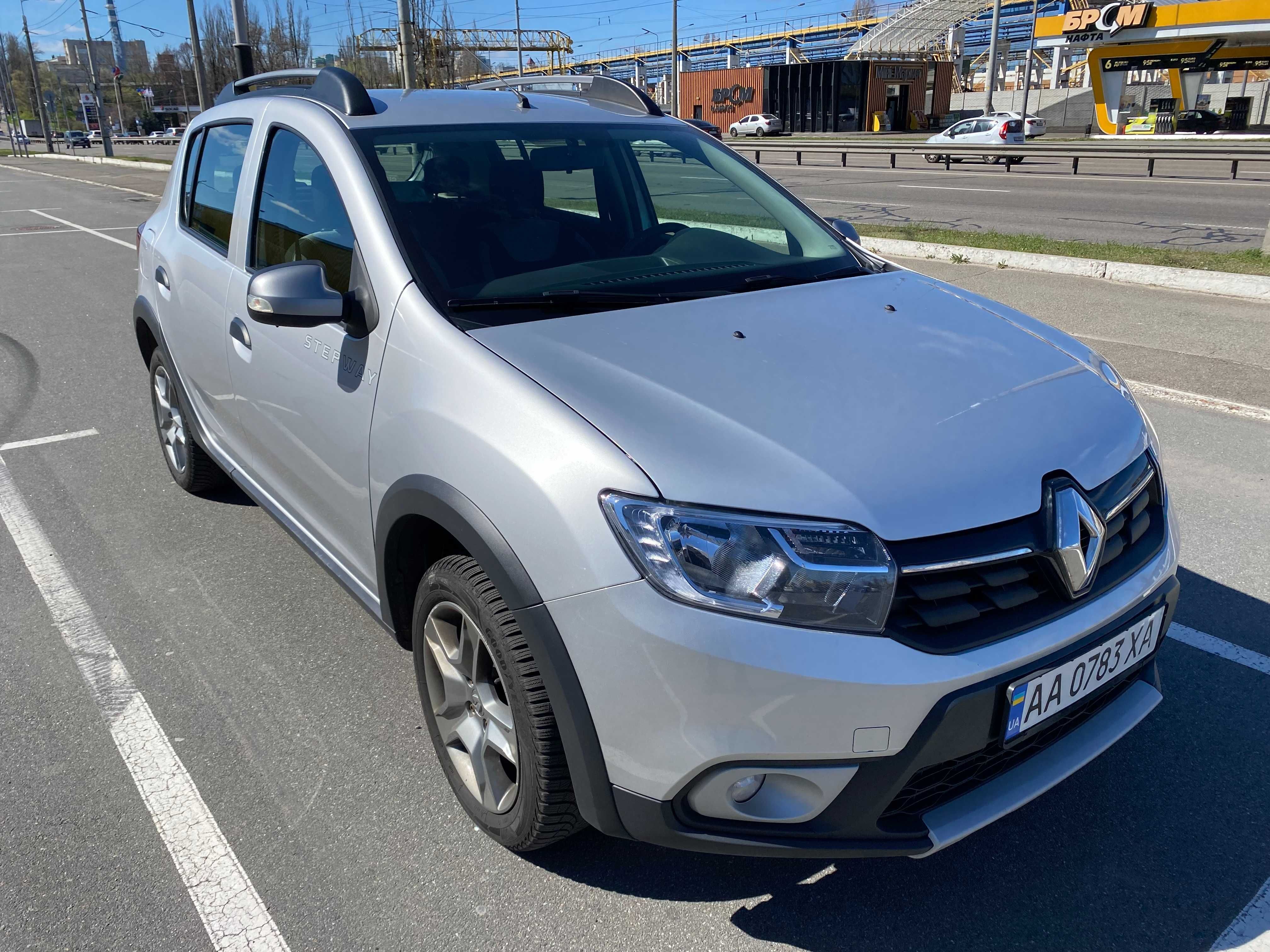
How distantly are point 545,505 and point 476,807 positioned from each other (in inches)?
37.5

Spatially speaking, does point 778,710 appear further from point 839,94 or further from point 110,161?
point 839,94

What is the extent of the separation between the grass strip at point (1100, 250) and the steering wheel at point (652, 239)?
730 centimetres

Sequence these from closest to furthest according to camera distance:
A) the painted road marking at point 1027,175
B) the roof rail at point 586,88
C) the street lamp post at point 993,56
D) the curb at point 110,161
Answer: the roof rail at point 586,88 → the painted road marking at point 1027,175 → the curb at point 110,161 → the street lamp post at point 993,56

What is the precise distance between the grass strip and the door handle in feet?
27.6

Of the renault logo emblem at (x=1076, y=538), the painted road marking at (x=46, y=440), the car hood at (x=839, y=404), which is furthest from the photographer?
the painted road marking at (x=46, y=440)

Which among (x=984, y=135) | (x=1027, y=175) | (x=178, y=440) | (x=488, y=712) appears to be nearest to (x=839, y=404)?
(x=488, y=712)

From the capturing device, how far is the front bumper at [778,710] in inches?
71.3

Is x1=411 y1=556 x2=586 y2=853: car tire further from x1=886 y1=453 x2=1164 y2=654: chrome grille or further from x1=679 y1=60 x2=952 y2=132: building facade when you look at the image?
x1=679 y1=60 x2=952 y2=132: building facade

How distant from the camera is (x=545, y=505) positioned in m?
1.97

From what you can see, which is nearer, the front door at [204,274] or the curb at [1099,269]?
the front door at [204,274]

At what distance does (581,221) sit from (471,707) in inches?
63.4

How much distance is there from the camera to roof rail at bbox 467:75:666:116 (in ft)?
13.1

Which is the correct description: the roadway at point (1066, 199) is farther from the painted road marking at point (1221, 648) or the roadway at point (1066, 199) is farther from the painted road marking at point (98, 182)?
the painted road marking at point (98, 182)

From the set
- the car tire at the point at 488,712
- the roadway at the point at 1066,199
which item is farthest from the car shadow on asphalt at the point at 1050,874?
the roadway at the point at 1066,199
